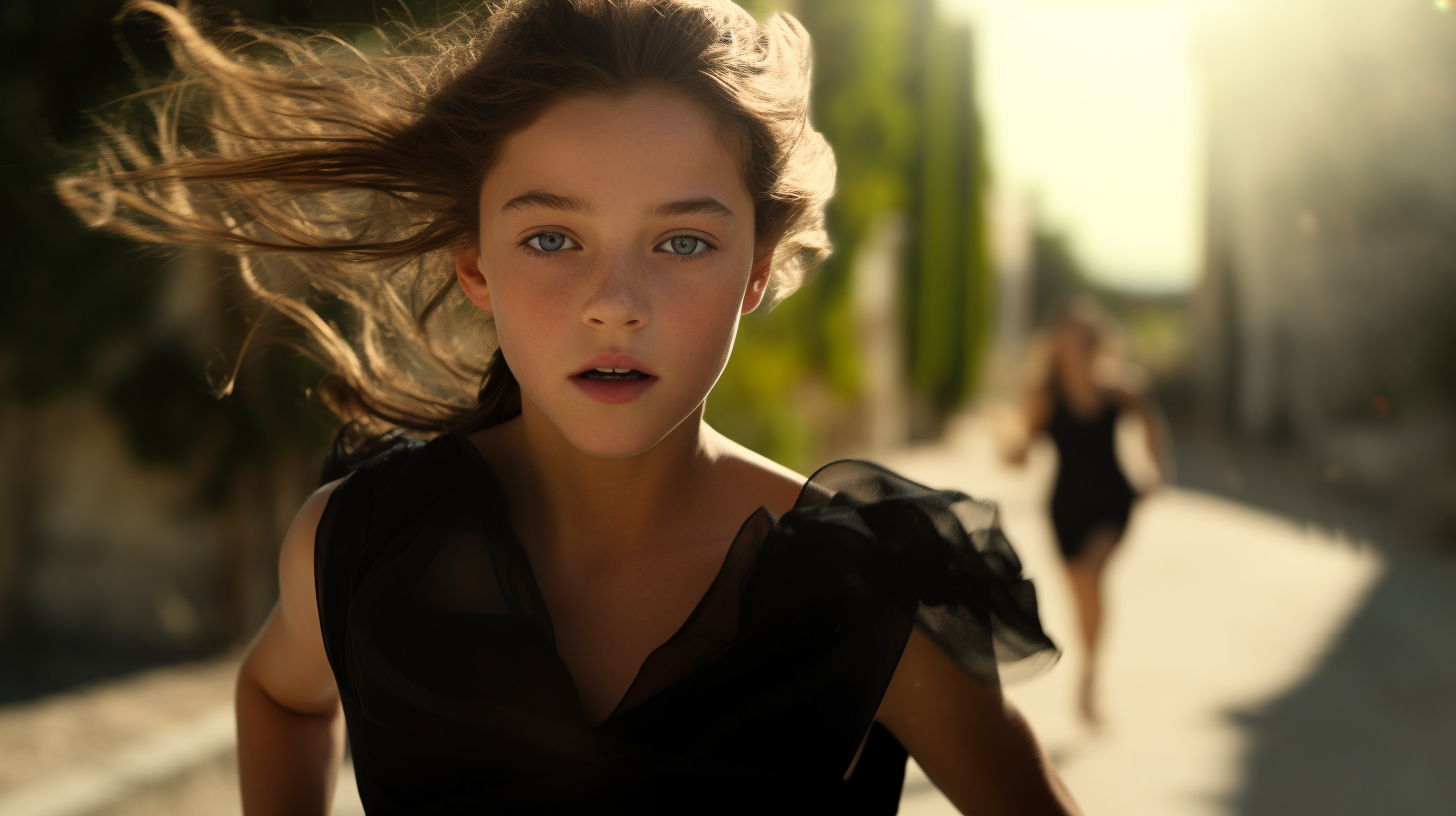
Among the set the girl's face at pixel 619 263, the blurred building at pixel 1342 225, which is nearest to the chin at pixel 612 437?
the girl's face at pixel 619 263

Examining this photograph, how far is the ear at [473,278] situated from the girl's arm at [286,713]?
323mm

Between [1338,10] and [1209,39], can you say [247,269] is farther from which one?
[1209,39]

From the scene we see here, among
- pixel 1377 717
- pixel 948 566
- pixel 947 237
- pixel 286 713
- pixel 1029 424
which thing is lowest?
pixel 947 237

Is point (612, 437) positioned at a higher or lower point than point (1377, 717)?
higher

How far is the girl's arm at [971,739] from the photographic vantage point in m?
1.38

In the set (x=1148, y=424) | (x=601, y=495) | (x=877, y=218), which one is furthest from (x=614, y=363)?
(x=877, y=218)

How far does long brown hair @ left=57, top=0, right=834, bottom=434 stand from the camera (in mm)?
1471

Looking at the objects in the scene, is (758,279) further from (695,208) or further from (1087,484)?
(1087,484)

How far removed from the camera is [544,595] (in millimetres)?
1481

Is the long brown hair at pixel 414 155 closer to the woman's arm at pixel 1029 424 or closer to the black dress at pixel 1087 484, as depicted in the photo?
the black dress at pixel 1087 484

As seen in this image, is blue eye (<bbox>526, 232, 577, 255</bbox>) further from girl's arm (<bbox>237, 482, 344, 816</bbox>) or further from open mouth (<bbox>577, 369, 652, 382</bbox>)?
girl's arm (<bbox>237, 482, 344, 816</bbox>)

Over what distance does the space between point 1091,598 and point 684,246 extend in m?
4.67

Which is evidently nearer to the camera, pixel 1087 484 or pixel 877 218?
pixel 1087 484

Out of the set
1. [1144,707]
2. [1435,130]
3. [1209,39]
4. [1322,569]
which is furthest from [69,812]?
[1209,39]
